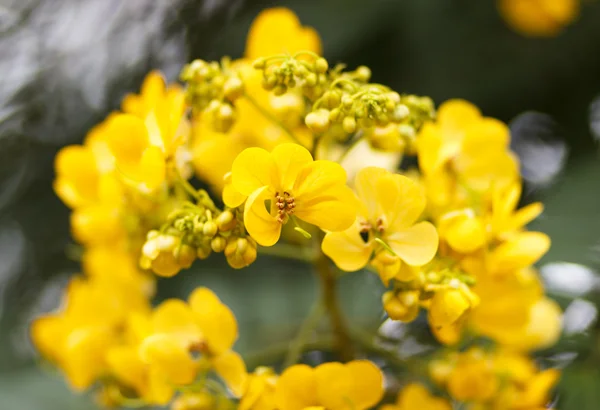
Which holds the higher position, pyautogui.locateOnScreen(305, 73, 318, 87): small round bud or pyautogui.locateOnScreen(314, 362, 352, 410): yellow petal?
pyautogui.locateOnScreen(305, 73, 318, 87): small round bud

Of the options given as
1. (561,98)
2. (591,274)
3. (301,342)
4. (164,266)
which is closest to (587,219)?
(591,274)

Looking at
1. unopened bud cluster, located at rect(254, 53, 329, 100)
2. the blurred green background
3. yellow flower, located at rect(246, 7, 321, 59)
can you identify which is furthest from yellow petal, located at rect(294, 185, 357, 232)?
the blurred green background

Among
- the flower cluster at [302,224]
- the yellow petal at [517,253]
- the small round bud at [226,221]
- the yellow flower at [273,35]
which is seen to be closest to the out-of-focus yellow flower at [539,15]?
the flower cluster at [302,224]

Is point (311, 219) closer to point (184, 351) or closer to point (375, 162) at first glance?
point (184, 351)

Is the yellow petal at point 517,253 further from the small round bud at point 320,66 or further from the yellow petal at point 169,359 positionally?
the yellow petal at point 169,359

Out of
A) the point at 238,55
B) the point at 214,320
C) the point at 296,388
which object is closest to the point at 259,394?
the point at 296,388

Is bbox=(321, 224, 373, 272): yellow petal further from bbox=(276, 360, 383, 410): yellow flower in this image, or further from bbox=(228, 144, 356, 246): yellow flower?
bbox=(276, 360, 383, 410): yellow flower

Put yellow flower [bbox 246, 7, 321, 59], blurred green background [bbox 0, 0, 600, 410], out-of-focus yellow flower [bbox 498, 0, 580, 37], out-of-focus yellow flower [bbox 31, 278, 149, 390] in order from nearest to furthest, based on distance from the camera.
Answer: yellow flower [bbox 246, 7, 321, 59] → out-of-focus yellow flower [bbox 31, 278, 149, 390] → blurred green background [bbox 0, 0, 600, 410] → out-of-focus yellow flower [bbox 498, 0, 580, 37]

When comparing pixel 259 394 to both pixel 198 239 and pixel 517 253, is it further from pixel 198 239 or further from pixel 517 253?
pixel 517 253
